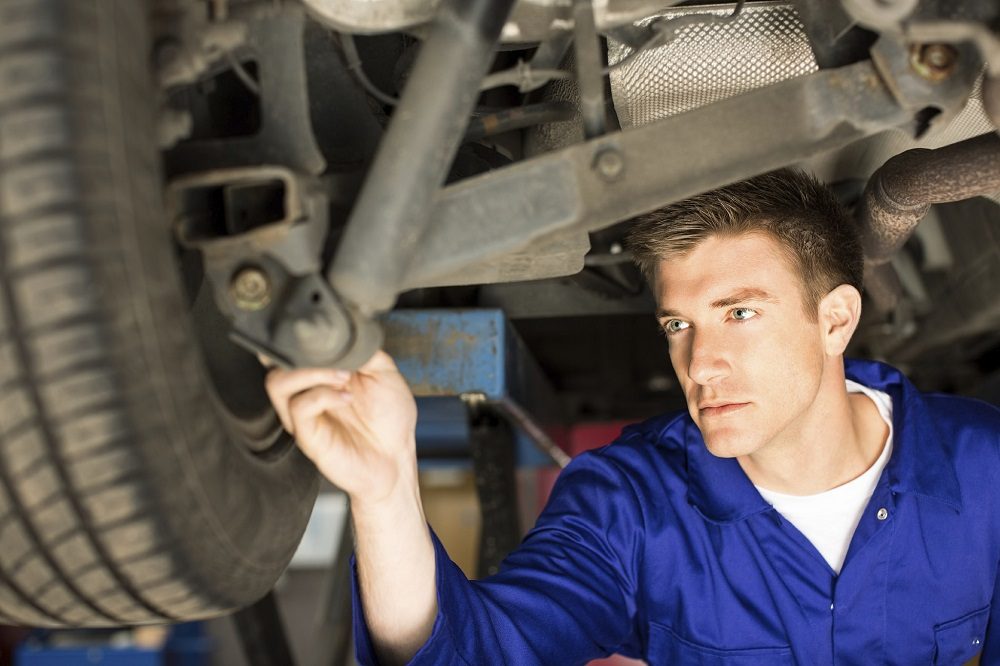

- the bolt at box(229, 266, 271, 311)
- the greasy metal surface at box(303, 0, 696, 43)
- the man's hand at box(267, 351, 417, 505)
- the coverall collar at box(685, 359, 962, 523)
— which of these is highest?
the greasy metal surface at box(303, 0, 696, 43)

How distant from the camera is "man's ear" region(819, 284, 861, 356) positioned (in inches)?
55.7

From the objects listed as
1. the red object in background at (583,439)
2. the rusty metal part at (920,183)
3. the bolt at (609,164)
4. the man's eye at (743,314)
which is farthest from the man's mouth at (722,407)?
the red object in background at (583,439)

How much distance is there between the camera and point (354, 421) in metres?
0.99

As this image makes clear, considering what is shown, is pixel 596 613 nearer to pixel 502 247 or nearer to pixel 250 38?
pixel 502 247

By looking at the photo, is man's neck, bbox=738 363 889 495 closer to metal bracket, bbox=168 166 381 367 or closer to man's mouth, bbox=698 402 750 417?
man's mouth, bbox=698 402 750 417

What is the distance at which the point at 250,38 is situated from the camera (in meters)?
0.82

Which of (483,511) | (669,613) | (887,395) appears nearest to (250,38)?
(669,613)

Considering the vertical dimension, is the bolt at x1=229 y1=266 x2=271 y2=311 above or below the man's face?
above

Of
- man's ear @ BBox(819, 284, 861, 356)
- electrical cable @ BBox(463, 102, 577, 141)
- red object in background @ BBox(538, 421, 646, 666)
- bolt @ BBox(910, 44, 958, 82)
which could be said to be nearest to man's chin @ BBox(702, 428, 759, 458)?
man's ear @ BBox(819, 284, 861, 356)

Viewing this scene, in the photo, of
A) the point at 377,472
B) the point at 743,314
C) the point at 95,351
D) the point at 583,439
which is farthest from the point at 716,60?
the point at 583,439

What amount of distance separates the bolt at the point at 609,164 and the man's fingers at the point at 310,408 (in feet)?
1.02

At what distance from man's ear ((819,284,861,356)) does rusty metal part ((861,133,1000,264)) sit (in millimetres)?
85

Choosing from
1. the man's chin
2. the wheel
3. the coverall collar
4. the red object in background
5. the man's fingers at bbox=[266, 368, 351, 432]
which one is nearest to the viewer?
the wheel

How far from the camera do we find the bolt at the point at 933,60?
0.85m
